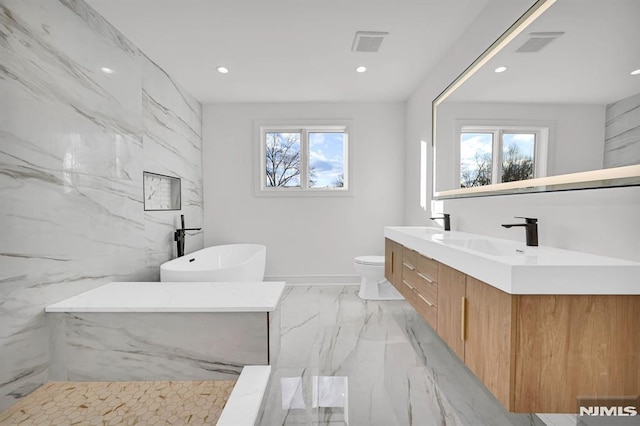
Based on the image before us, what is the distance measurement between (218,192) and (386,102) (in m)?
2.46

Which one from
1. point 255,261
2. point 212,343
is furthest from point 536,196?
point 255,261

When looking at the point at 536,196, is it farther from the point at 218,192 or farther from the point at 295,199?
the point at 218,192

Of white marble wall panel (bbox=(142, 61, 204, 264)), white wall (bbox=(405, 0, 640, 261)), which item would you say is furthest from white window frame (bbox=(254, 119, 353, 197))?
white wall (bbox=(405, 0, 640, 261))

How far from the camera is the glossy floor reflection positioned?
168 cm

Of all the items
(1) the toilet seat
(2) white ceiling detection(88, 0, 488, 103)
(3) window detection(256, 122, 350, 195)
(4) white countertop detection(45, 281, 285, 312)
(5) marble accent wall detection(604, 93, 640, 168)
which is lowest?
(1) the toilet seat

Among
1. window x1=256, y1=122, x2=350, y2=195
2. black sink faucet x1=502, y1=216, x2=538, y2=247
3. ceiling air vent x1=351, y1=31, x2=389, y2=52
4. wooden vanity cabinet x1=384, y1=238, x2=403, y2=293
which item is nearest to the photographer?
black sink faucet x1=502, y1=216, x2=538, y2=247

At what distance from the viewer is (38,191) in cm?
177

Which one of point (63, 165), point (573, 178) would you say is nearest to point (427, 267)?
point (573, 178)

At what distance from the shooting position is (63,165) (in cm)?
193

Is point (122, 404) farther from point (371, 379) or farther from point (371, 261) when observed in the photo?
point (371, 261)

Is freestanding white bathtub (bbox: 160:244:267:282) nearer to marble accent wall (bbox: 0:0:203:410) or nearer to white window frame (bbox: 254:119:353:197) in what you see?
marble accent wall (bbox: 0:0:203:410)

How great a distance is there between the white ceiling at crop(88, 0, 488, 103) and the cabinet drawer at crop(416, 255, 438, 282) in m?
1.69

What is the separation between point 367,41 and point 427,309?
209 centimetres

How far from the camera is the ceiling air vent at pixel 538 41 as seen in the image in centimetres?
160
